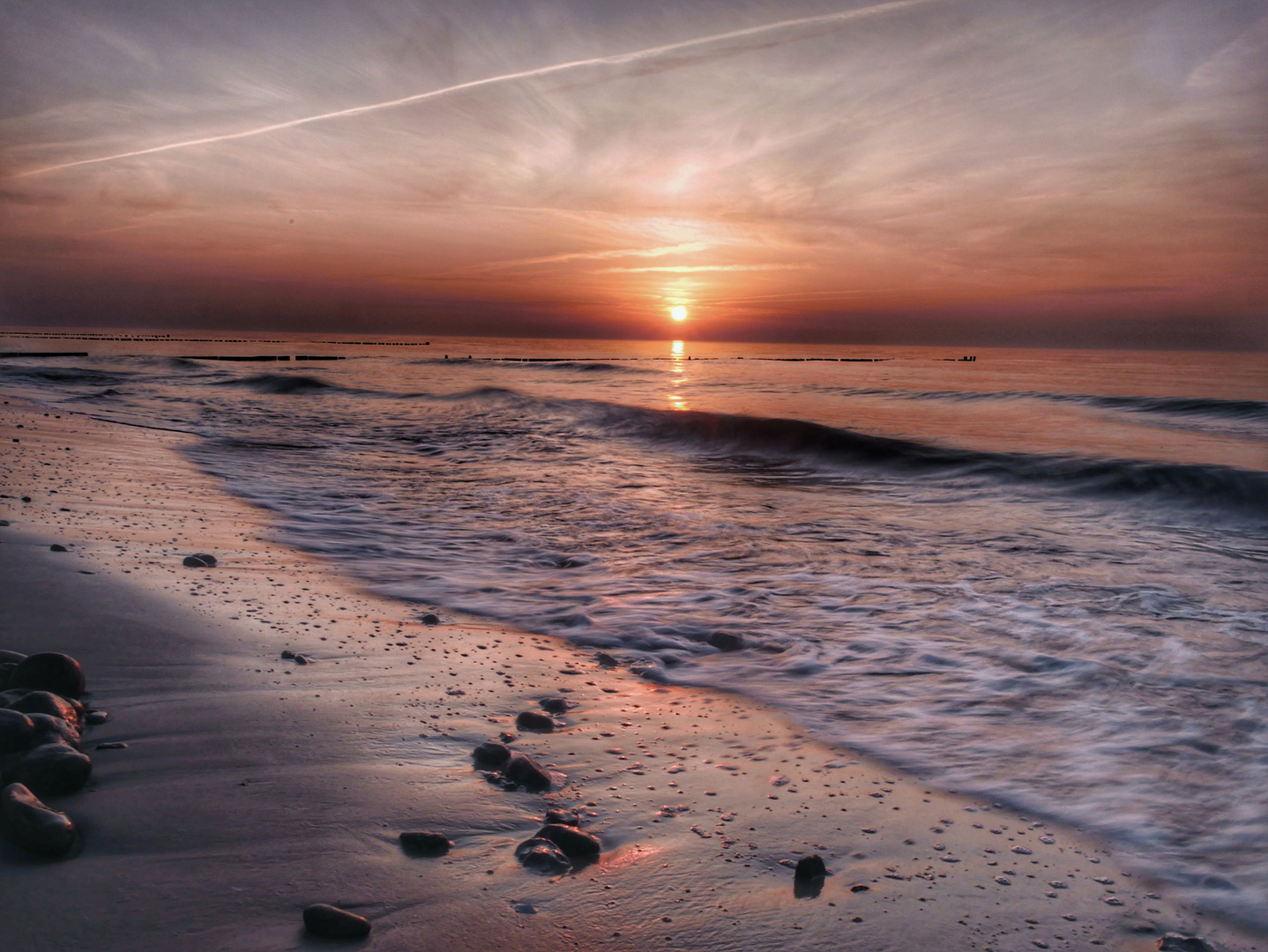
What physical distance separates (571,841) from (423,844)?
0.43m

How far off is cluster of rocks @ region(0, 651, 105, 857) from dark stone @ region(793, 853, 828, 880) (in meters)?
2.01

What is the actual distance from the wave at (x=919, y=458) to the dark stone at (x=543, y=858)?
34.9 feet

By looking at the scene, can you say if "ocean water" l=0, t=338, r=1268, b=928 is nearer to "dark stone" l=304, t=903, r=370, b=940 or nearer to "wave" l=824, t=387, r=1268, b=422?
"dark stone" l=304, t=903, r=370, b=940

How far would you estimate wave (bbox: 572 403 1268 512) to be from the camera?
10258 millimetres

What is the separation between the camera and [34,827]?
1.89 m

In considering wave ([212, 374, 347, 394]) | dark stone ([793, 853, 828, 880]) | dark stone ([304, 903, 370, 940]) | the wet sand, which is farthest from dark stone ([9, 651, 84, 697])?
wave ([212, 374, 347, 394])

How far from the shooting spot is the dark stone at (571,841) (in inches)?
87.4

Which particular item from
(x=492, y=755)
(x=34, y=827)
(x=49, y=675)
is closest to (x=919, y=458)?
A: (x=492, y=755)

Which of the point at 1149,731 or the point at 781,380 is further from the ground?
the point at 781,380

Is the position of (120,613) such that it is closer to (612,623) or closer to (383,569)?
(383,569)

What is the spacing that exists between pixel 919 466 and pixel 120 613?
1217 centimetres

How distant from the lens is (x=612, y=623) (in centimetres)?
468

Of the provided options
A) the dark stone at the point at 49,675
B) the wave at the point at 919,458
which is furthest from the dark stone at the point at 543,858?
the wave at the point at 919,458

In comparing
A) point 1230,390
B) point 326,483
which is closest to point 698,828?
point 326,483
